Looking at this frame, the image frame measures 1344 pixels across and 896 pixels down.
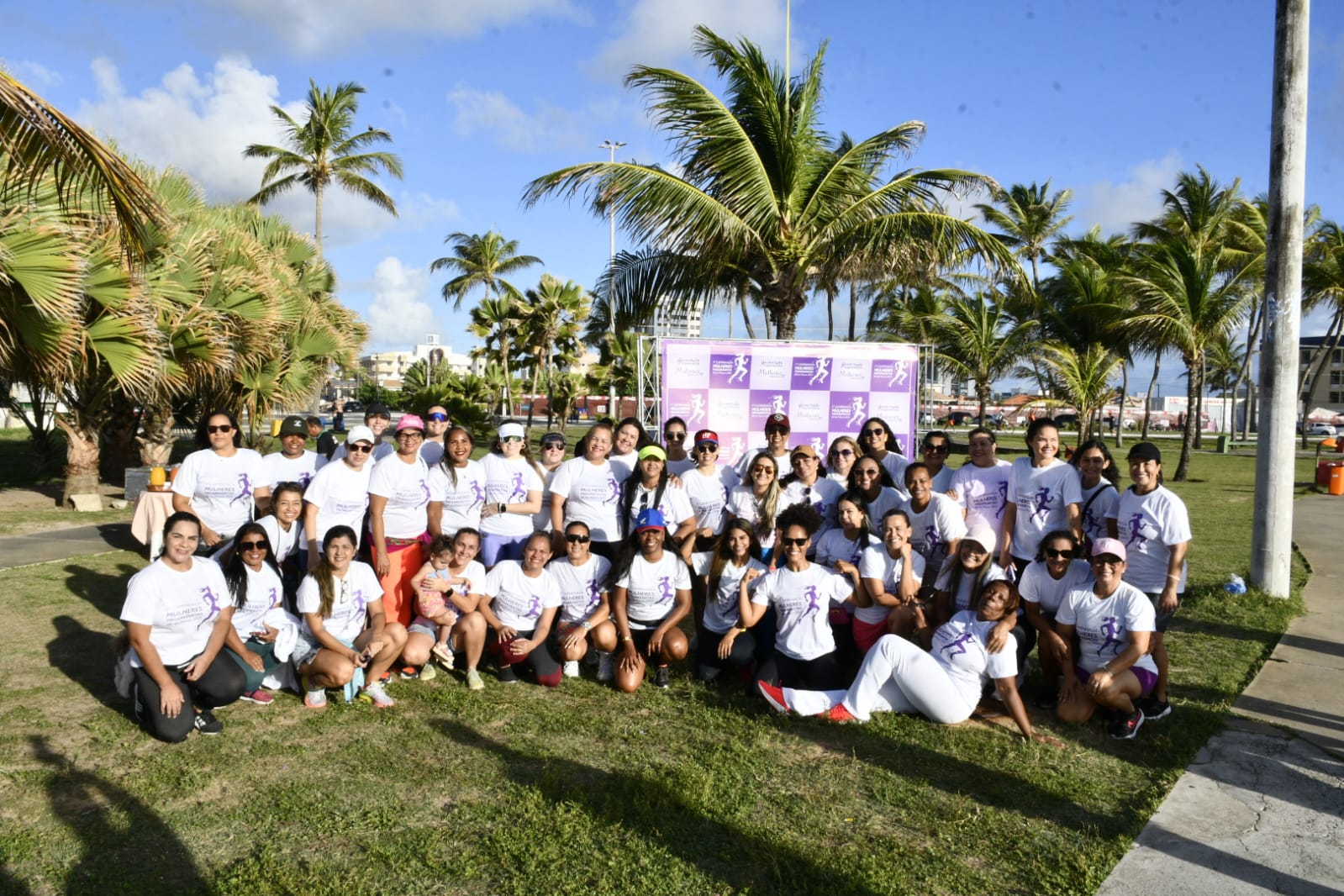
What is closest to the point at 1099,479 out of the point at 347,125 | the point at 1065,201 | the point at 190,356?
the point at 190,356

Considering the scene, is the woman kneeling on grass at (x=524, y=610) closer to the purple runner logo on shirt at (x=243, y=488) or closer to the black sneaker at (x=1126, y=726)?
the purple runner logo on shirt at (x=243, y=488)

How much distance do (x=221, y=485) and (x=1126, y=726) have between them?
6.04m

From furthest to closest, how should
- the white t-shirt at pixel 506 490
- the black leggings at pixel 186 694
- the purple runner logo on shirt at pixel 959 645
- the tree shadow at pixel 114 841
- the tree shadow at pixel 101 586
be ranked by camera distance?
1. the tree shadow at pixel 101 586
2. the white t-shirt at pixel 506 490
3. the purple runner logo on shirt at pixel 959 645
4. the black leggings at pixel 186 694
5. the tree shadow at pixel 114 841

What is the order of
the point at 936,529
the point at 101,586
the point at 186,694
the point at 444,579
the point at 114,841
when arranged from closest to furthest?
the point at 114,841 < the point at 186,694 < the point at 444,579 < the point at 936,529 < the point at 101,586

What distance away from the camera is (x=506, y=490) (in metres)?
6.58

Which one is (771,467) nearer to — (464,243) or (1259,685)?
(1259,685)

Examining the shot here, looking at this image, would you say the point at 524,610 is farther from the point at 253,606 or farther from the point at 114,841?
the point at 114,841

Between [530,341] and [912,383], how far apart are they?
22732 mm

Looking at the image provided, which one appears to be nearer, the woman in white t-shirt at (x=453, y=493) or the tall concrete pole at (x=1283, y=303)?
the woman in white t-shirt at (x=453, y=493)

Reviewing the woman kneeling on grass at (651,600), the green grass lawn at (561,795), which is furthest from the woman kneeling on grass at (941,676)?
the woman kneeling on grass at (651,600)

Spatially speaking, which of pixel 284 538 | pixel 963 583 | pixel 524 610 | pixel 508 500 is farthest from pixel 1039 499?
pixel 284 538

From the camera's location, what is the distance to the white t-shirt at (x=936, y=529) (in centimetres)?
586

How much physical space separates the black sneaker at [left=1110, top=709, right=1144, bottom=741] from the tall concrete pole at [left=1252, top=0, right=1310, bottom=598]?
402 cm

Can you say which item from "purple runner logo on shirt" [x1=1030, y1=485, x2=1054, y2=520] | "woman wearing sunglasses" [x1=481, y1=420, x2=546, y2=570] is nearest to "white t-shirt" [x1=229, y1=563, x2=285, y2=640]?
"woman wearing sunglasses" [x1=481, y1=420, x2=546, y2=570]
